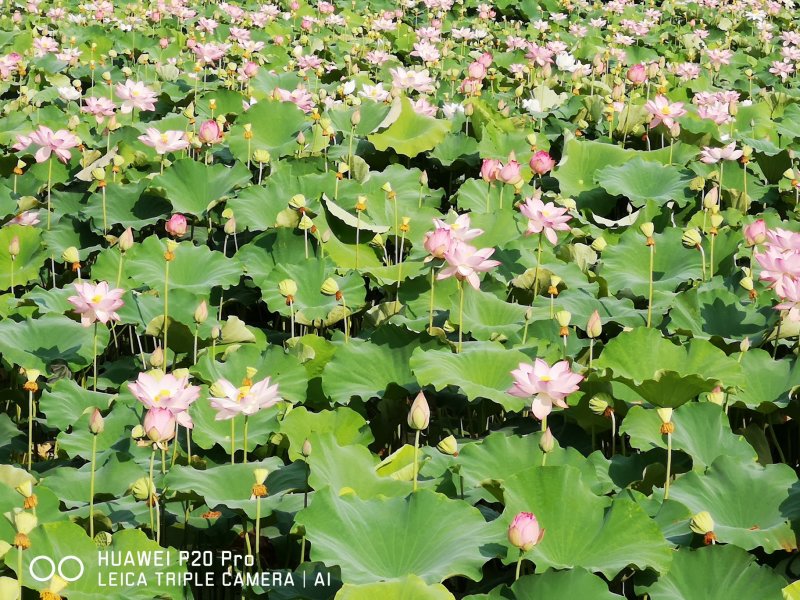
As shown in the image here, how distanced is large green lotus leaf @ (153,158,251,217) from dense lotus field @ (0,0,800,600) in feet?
0.03

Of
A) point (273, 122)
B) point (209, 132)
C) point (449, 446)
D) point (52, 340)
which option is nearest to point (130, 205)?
point (209, 132)

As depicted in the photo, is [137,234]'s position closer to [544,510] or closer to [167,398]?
[167,398]

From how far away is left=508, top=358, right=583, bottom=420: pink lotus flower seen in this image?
192 centimetres

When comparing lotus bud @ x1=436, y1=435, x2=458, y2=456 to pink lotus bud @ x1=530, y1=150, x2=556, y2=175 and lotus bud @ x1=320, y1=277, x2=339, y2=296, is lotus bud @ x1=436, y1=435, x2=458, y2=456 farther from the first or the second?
pink lotus bud @ x1=530, y1=150, x2=556, y2=175

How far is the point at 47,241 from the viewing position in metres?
3.23

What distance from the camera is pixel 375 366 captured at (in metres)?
2.39

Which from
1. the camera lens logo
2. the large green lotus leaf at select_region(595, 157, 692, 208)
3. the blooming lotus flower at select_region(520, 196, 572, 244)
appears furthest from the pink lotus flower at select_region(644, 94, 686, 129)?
the camera lens logo

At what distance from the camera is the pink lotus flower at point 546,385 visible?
6.30 feet

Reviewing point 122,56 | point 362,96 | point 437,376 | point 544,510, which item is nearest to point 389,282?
point 437,376

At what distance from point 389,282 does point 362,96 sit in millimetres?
1789

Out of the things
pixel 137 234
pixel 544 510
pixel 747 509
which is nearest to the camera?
pixel 544 510

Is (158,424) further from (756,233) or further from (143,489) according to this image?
(756,233)

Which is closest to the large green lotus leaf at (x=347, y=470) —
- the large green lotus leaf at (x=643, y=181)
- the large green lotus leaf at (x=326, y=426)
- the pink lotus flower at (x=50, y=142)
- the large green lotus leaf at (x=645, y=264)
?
the large green lotus leaf at (x=326, y=426)

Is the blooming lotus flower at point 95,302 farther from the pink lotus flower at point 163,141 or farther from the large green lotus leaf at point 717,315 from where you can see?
the large green lotus leaf at point 717,315
